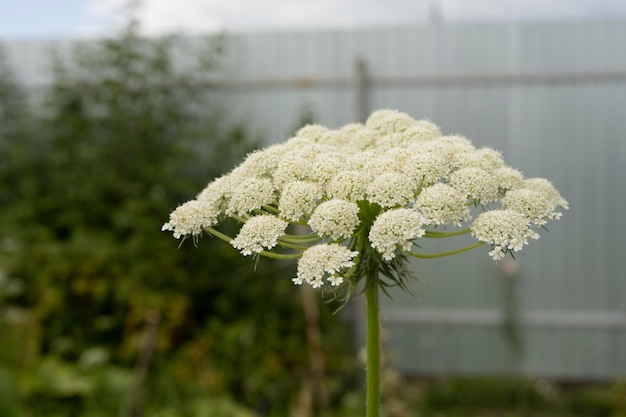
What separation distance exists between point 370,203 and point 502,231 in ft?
0.75

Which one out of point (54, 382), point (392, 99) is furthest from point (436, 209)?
point (392, 99)

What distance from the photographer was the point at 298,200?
1137 millimetres

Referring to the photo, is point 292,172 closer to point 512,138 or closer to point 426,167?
point 426,167

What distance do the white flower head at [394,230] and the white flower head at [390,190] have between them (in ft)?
0.12

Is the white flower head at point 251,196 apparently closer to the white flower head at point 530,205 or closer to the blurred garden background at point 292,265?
the white flower head at point 530,205

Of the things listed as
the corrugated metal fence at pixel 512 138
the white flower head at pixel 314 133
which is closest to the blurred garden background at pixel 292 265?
the corrugated metal fence at pixel 512 138

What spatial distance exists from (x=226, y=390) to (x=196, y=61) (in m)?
3.03

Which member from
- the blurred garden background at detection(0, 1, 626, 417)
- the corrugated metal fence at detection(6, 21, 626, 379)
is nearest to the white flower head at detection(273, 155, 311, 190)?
the blurred garden background at detection(0, 1, 626, 417)

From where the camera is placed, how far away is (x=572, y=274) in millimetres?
5426

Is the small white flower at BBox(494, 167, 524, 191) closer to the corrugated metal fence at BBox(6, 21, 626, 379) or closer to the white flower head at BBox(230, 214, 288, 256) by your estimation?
the white flower head at BBox(230, 214, 288, 256)

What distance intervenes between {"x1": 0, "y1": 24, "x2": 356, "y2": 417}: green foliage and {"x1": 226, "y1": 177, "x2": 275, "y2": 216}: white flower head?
2.95 metres

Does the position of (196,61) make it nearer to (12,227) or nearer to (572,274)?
(12,227)

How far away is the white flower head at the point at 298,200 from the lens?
1134mm

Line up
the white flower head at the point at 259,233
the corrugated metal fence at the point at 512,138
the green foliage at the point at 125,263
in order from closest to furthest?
the white flower head at the point at 259,233 → the green foliage at the point at 125,263 → the corrugated metal fence at the point at 512,138
